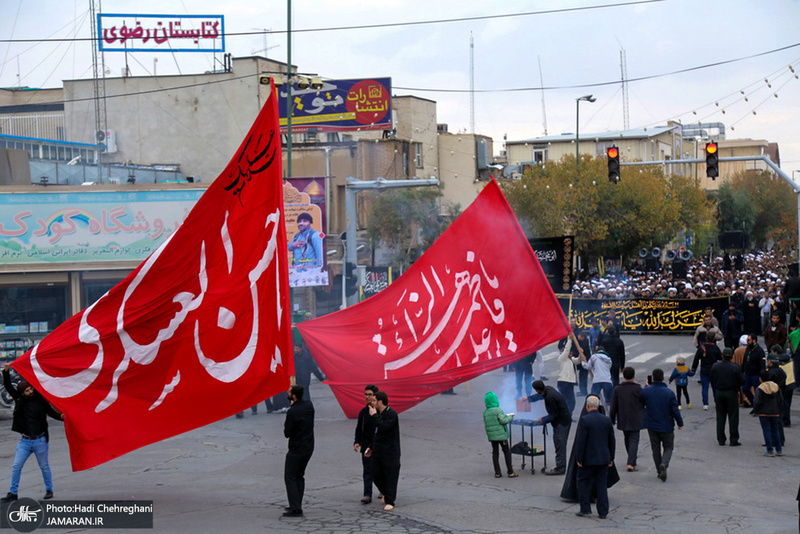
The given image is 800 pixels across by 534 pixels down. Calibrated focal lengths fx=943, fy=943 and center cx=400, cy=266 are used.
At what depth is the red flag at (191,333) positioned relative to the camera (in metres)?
9.78

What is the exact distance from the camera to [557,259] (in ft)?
88.9

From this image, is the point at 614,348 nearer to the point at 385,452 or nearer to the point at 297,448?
the point at 385,452

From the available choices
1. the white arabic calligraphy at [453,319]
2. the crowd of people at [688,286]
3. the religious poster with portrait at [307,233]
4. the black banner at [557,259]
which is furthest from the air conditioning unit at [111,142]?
the white arabic calligraphy at [453,319]

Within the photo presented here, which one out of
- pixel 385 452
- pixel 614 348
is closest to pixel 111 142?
pixel 614 348

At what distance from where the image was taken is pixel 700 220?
67812mm

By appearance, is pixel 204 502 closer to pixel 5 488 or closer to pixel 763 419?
pixel 5 488

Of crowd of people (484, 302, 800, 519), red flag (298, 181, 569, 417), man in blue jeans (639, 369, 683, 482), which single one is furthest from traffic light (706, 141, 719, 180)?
man in blue jeans (639, 369, 683, 482)

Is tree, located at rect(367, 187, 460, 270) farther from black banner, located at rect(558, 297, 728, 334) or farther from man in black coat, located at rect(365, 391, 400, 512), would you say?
man in black coat, located at rect(365, 391, 400, 512)

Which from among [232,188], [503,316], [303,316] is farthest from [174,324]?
[303,316]

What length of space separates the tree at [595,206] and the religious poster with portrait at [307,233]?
29.7 meters

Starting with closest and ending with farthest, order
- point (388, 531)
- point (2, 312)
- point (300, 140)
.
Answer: point (388, 531), point (2, 312), point (300, 140)

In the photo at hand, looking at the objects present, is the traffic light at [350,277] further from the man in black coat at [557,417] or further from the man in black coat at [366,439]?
the man in black coat at [366,439]

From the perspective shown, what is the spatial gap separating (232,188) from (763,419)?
347 inches

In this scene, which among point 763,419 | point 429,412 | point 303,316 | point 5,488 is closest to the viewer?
point 5,488
